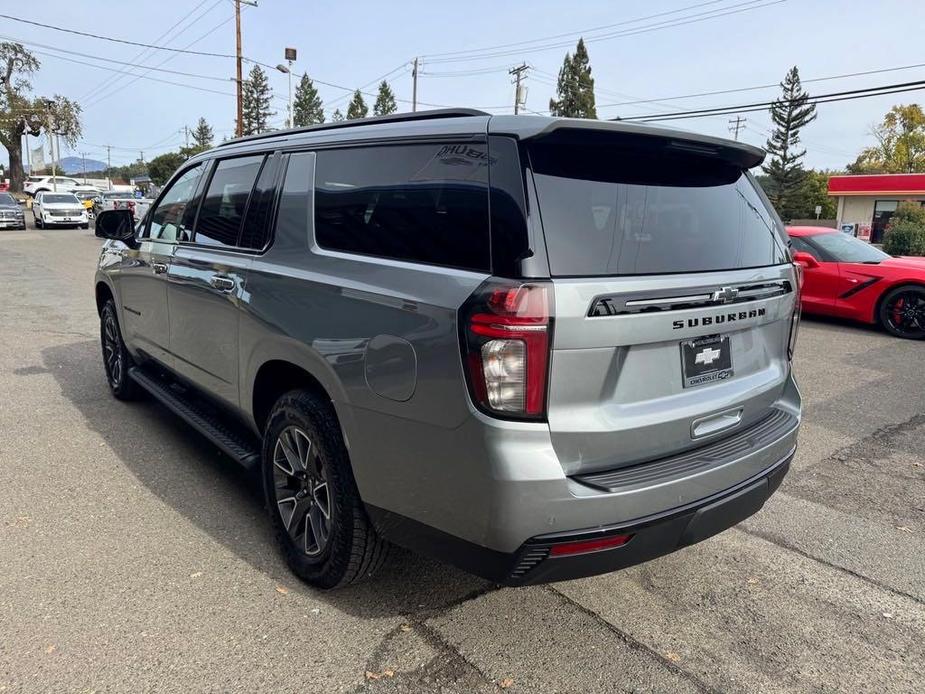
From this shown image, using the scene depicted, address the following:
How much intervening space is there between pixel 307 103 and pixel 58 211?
197 ft

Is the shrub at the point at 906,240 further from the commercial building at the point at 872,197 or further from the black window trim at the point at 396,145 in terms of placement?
the black window trim at the point at 396,145

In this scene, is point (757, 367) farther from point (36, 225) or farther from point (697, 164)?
point (36, 225)

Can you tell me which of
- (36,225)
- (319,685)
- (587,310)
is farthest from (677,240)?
(36,225)

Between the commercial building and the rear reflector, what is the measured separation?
137 ft

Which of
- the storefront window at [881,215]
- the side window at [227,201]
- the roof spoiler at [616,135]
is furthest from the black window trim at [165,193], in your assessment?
the storefront window at [881,215]

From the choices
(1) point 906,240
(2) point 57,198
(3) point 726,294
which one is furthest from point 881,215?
(3) point 726,294

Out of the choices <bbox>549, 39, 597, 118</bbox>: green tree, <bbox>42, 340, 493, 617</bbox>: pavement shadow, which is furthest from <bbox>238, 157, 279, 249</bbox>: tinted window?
<bbox>549, 39, 597, 118</bbox>: green tree

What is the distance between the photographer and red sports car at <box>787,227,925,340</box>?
9023mm

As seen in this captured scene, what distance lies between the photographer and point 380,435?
247 centimetres

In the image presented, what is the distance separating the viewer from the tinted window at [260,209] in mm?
3371

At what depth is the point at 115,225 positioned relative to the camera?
5.28 meters

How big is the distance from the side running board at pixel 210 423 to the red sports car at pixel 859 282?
745 cm

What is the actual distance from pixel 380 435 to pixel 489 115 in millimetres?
1197

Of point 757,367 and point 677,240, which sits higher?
point 677,240
